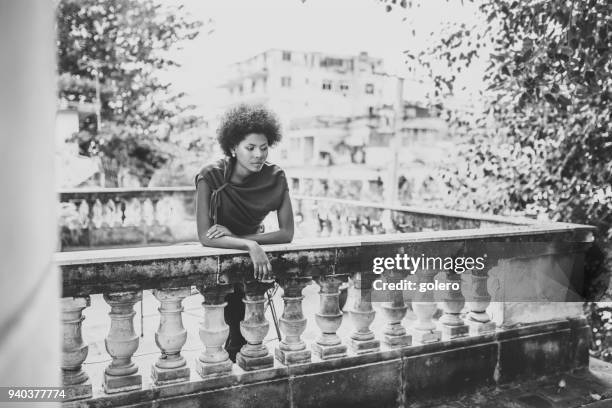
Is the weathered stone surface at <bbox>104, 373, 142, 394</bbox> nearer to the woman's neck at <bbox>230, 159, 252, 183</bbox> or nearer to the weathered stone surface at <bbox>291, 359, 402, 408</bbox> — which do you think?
the weathered stone surface at <bbox>291, 359, 402, 408</bbox>

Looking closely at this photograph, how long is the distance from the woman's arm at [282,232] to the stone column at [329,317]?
378 millimetres

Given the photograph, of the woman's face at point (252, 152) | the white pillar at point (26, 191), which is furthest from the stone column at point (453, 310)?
the white pillar at point (26, 191)

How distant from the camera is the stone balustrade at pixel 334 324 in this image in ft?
9.37

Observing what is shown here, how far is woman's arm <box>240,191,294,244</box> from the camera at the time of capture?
3.39 metres

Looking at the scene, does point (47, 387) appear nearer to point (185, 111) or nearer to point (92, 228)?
point (92, 228)

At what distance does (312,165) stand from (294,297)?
1670 inches

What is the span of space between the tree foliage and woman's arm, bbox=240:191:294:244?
283cm

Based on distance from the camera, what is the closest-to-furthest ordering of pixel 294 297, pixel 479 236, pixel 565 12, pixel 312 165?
pixel 294 297
pixel 479 236
pixel 565 12
pixel 312 165

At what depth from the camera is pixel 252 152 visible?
356 centimetres

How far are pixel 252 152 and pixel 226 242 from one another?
2.36 ft

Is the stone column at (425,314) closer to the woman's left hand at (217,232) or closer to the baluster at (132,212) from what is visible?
the woman's left hand at (217,232)

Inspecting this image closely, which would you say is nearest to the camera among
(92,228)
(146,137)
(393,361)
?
(393,361)

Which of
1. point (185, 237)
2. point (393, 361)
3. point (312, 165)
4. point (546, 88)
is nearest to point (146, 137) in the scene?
point (185, 237)

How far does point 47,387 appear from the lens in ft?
1.90
